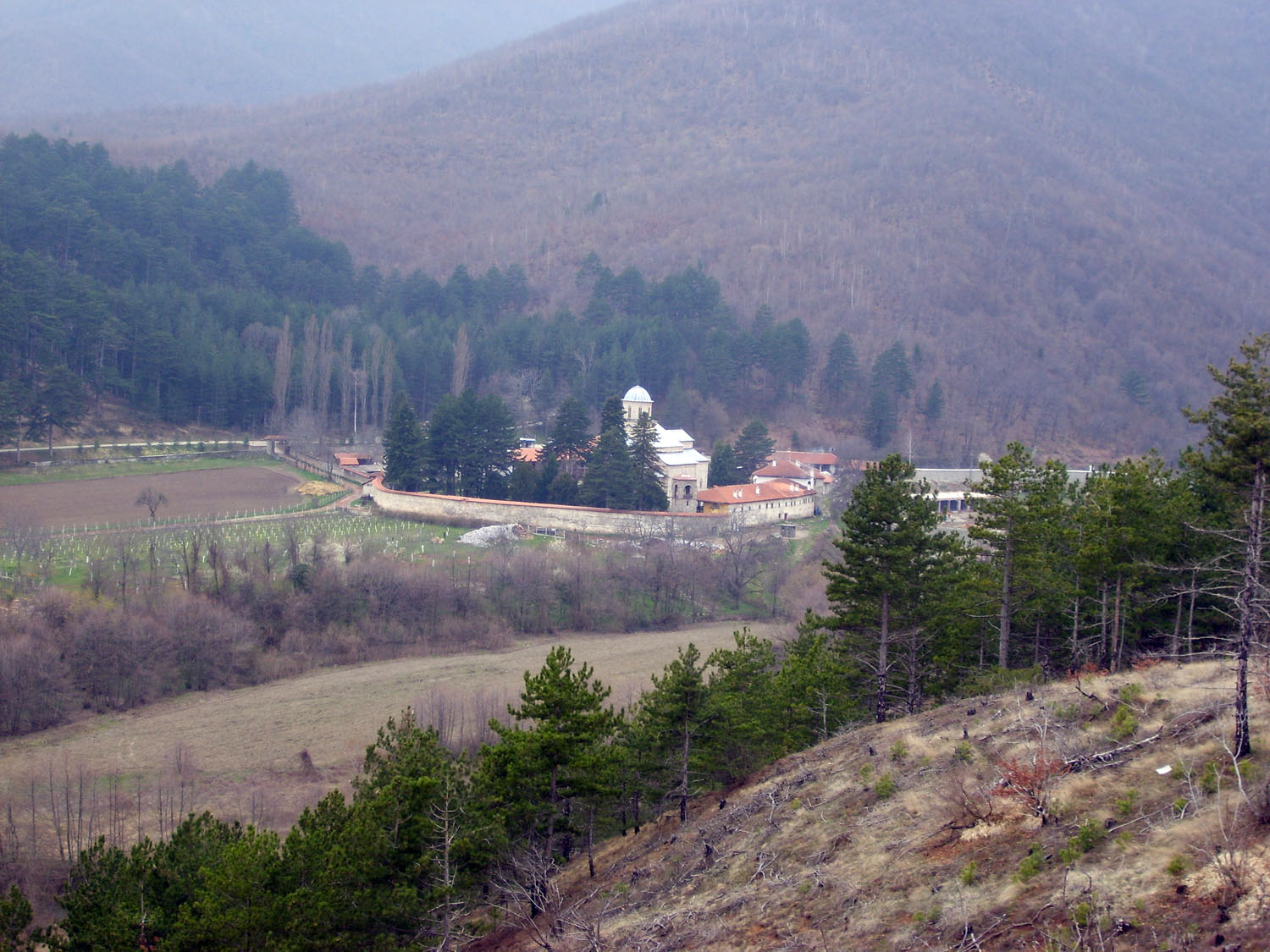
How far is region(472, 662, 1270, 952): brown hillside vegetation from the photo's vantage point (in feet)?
28.1

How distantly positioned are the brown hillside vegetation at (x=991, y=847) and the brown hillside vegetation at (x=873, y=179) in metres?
60.8

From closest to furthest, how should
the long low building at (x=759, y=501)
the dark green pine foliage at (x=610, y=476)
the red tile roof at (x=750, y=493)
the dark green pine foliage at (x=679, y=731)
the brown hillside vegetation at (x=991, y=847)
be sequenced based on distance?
the brown hillside vegetation at (x=991, y=847) < the dark green pine foliage at (x=679, y=731) < the dark green pine foliage at (x=610, y=476) < the long low building at (x=759, y=501) < the red tile roof at (x=750, y=493)

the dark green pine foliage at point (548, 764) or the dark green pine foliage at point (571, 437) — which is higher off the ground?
the dark green pine foliage at point (571, 437)

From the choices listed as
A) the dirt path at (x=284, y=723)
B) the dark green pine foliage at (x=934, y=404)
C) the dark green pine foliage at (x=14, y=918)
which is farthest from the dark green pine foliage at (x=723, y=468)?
the dark green pine foliage at (x=14, y=918)

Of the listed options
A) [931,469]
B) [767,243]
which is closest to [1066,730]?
[931,469]

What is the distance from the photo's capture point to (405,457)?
1955 inches

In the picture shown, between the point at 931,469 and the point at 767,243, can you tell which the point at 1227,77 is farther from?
the point at 931,469

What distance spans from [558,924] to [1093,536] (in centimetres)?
1148

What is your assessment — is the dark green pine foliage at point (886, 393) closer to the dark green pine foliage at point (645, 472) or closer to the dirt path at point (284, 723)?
the dark green pine foliage at point (645, 472)

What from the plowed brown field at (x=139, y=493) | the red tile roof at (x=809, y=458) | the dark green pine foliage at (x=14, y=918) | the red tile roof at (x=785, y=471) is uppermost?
the red tile roof at (x=809, y=458)

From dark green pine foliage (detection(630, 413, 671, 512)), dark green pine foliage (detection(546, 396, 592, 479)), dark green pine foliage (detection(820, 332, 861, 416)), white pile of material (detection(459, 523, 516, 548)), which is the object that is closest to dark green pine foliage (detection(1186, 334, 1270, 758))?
white pile of material (detection(459, 523, 516, 548))

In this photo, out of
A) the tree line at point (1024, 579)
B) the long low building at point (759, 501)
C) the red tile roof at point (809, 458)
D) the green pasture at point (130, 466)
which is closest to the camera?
the tree line at point (1024, 579)

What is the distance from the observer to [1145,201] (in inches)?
5364

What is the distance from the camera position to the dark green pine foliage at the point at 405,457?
163 feet
